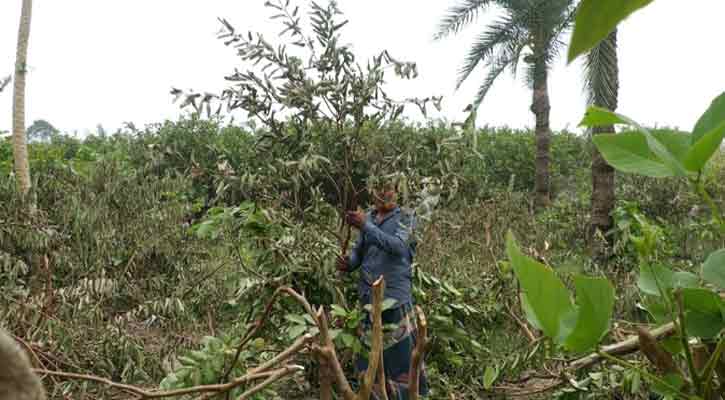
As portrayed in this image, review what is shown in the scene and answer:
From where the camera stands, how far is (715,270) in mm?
366

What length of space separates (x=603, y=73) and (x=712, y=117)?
8.66 metres

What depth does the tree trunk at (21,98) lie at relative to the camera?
24.5 ft

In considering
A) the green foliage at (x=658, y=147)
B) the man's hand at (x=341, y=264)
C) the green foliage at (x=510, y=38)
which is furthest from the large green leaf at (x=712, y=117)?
the green foliage at (x=510, y=38)

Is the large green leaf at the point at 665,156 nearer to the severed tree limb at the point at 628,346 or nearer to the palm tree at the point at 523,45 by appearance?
the severed tree limb at the point at 628,346

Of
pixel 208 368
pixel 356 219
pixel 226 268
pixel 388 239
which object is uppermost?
pixel 356 219

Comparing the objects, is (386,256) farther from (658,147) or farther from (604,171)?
(604,171)

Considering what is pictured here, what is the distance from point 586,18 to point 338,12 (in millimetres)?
3720

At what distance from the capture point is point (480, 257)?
6.90 meters

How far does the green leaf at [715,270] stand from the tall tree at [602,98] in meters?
8.03

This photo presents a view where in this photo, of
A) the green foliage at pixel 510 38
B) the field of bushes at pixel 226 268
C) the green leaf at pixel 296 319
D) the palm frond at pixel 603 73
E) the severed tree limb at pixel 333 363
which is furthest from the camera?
the green foliage at pixel 510 38

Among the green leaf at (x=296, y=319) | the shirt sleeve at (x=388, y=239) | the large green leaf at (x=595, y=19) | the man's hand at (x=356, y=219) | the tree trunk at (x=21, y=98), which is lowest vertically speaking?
the green leaf at (x=296, y=319)

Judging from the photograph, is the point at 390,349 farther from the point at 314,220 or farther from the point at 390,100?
the point at 390,100

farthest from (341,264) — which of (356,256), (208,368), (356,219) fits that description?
(208,368)

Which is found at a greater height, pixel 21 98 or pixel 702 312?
pixel 21 98
